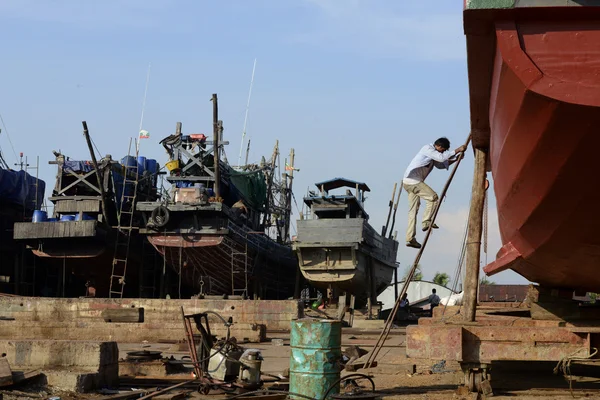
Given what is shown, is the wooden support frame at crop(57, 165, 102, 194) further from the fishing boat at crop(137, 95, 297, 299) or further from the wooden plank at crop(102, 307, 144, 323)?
the wooden plank at crop(102, 307, 144, 323)

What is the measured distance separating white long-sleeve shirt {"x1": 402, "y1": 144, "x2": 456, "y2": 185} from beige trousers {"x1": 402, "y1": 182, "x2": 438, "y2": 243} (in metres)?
0.08

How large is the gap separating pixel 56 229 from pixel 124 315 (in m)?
9.44

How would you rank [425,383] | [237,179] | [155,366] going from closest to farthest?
[425,383]
[155,366]
[237,179]

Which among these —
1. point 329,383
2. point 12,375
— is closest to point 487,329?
point 329,383

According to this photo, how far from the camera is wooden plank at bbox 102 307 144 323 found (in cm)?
1734

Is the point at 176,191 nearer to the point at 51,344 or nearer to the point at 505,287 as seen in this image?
the point at 505,287

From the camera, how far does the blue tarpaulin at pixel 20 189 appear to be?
91.7ft

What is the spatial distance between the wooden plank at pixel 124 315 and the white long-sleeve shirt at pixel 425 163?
32.4 feet

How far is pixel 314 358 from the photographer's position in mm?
6887

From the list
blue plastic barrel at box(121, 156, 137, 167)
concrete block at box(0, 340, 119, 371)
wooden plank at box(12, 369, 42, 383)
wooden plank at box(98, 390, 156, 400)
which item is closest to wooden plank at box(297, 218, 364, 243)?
blue plastic barrel at box(121, 156, 137, 167)

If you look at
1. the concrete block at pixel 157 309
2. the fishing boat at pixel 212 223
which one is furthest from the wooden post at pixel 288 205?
the concrete block at pixel 157 309

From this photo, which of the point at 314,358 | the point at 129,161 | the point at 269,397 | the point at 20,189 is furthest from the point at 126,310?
the point at 20,189

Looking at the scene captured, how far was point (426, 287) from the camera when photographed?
140 ft

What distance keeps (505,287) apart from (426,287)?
9.06 m
